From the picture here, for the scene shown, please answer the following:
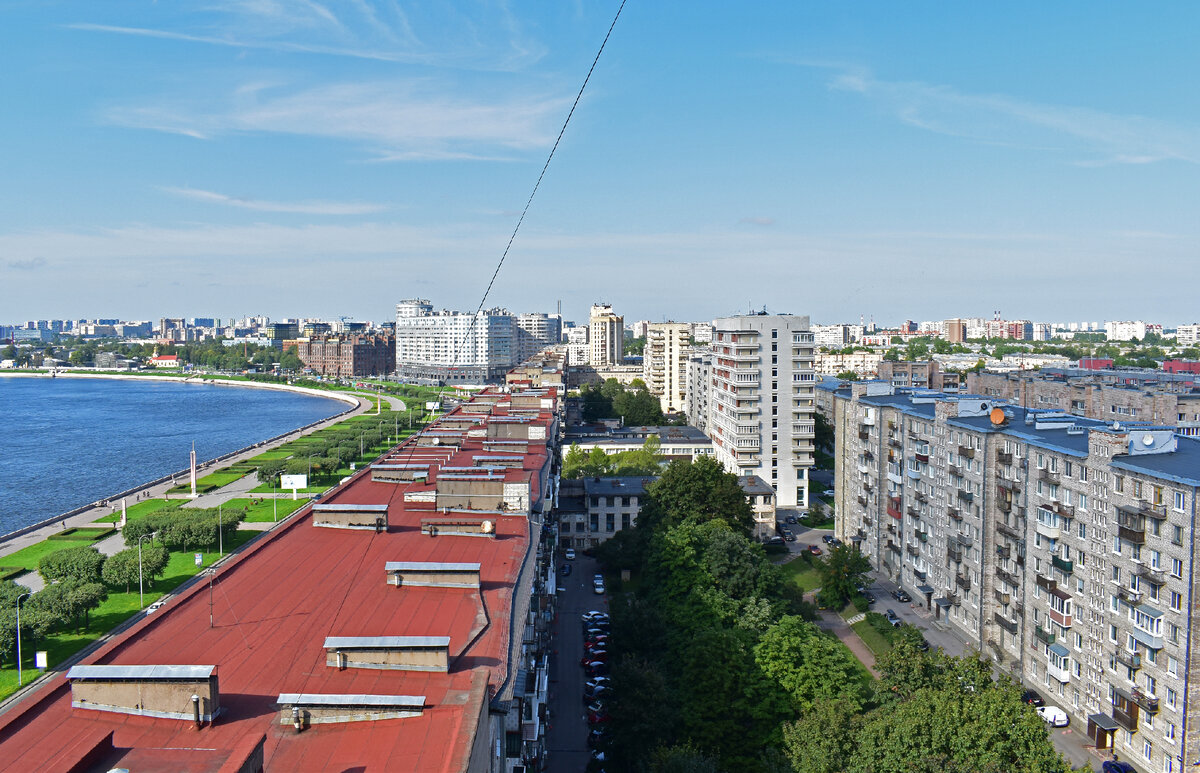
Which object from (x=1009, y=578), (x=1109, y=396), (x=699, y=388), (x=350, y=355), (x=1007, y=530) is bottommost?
(x=1009, y=578)

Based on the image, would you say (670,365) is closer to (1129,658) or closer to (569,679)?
(569,679)

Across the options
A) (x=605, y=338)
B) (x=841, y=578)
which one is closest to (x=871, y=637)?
(x=841, y=578)

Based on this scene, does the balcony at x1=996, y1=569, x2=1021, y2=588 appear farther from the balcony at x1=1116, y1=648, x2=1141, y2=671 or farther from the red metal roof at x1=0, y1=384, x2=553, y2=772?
the red metal roof at x1=0, y1=384, x2=553, y2=772

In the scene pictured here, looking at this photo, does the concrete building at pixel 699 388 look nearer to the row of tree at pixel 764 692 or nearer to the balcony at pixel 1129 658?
the row of tree at pixel 764 692

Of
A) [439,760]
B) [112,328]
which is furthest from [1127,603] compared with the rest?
[112,328]

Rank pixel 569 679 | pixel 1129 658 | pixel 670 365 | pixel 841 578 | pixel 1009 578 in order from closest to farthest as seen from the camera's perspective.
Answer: pixel 1129 658 → pixel 569 679 → pixel 1009 578 → pixel 841 578 → pixel 670 365

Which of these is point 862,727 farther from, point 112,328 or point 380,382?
point 112,328

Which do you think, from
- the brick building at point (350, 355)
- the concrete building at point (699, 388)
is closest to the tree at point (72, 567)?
the concrete building at point (699, 388)
